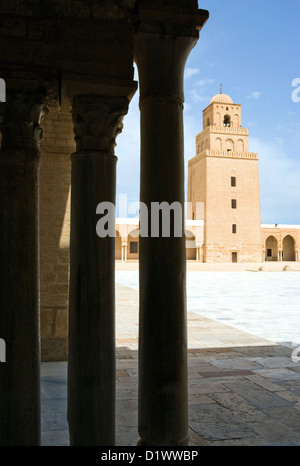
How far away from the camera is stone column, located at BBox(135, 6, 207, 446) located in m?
2.26

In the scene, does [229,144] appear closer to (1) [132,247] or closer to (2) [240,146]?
(2) [240,146]

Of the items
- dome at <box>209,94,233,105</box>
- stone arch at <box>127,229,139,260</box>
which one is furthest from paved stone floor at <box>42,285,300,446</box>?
dome at <box>209,94,233,105</box>

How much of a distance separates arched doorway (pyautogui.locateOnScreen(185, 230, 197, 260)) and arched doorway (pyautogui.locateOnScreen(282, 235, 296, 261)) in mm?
11807

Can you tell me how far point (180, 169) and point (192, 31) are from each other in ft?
2.55

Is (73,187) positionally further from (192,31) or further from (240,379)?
(240,379)

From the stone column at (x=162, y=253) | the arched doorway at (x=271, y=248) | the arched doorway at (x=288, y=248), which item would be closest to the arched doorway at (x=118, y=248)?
the arched doorway at (x=271, y=248)

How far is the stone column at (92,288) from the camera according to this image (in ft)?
7.22

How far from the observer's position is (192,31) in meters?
2.34

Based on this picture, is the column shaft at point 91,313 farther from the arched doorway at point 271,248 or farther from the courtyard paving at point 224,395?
the arched doorway at point 271,248

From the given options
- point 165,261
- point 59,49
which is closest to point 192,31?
point 59,49

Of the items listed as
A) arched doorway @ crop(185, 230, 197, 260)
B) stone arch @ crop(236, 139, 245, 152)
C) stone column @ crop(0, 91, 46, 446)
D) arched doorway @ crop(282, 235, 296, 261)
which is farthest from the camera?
arched doorway @ crop(282, 235, 296, 261)

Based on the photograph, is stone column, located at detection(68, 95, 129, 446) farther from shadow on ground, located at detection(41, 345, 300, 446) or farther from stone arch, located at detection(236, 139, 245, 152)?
stone arch, located at detection(236, 139, 245, 152)

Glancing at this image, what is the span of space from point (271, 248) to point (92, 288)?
152ft

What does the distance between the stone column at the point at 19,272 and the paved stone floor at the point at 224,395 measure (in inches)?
35.9
